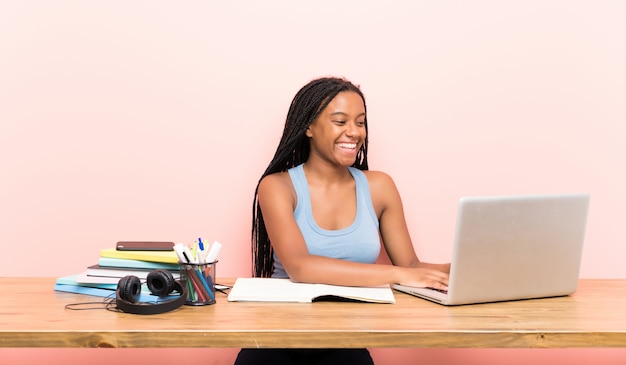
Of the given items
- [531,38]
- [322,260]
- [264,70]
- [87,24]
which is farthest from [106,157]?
[531,38]

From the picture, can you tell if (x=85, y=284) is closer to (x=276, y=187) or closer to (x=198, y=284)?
(x=198, y=284)

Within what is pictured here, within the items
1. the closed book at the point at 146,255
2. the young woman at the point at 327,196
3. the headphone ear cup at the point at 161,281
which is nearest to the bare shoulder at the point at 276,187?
the young woman at the point at 327,196

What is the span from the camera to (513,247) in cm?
156

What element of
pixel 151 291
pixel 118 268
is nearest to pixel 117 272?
pixel 118 268

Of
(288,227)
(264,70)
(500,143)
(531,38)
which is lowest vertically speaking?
(288,227)

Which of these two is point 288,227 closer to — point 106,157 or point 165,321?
point 165,321

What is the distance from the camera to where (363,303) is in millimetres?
1650

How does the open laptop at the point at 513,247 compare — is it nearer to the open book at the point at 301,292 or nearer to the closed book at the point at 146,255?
the open book at the point at 301,292

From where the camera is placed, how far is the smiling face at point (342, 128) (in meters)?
2.13

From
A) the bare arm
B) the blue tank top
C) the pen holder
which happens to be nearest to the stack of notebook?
the pen holder

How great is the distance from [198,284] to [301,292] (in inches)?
9.7

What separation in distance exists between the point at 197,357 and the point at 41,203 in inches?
30.7

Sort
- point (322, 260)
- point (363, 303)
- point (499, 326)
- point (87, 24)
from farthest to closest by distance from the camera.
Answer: point (87, 24) < point (322, 260) < point (363, 303) < point (499, 326)

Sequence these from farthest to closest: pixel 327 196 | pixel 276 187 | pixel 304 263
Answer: pixel 327 196 < pixel 276 187 < pixel 304 263
